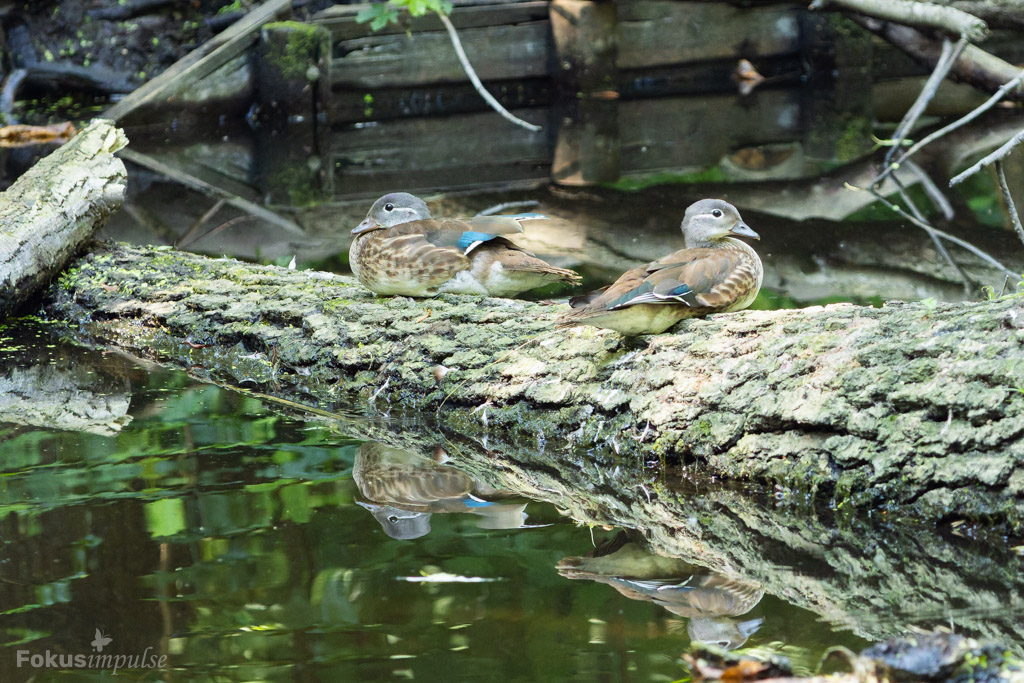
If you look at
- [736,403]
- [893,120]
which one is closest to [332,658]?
[736,403]

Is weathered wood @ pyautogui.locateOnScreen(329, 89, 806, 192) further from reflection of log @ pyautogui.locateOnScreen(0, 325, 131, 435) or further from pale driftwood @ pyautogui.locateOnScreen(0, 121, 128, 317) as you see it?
reflection of log @ pyautogui.locateOnScreen(0, 325, 131, 435)

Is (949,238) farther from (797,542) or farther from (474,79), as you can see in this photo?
(797,542)

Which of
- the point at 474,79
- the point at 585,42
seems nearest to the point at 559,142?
the point at 474,79

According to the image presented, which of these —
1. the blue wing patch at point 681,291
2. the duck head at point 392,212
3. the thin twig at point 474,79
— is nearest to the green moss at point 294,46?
the thin twig at point 474,79

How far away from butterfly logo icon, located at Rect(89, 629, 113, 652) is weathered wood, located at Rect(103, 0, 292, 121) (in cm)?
983

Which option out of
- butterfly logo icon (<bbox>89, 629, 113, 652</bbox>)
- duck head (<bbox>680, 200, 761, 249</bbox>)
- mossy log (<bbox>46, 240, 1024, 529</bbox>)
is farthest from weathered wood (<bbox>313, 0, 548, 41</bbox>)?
butterfly logo icon (<bbox>89, 629, 113, 652</bbox>)

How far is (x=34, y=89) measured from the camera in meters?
12.9

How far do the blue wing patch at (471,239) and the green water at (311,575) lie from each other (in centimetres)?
97

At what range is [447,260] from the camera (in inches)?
165

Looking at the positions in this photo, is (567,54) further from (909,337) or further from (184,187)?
(909,337)

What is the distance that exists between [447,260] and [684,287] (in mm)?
1143

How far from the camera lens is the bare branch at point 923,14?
25.4 feet

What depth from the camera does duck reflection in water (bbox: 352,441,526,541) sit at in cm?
299

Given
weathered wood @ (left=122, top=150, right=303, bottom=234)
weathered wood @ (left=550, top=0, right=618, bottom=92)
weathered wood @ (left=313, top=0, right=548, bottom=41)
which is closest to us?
weathered wood @ (left=122, top=150, right=303, bottom=234)
